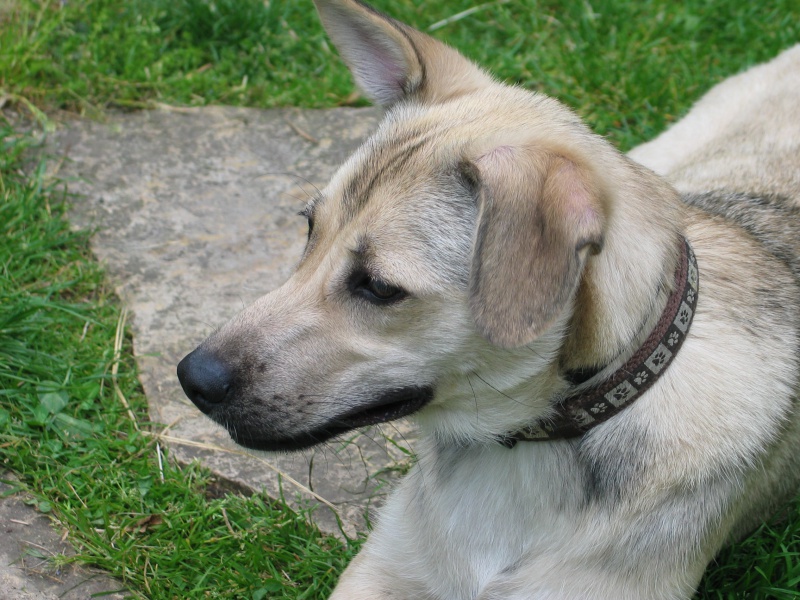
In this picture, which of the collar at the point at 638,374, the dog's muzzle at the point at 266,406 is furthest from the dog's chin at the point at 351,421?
the collar at the point at 638,374

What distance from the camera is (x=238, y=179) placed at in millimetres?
5828

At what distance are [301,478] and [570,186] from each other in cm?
213

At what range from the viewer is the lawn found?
385 centimetres

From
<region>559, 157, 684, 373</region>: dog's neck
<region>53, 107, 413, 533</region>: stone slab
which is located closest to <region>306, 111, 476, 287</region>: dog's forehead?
<region>559, 157, 684, 373</region>: dog's neck

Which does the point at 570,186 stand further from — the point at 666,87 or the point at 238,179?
the point at 666,87

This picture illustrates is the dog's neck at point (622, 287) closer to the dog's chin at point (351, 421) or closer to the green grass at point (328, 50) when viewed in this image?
the dog's chin at point (351, 421)

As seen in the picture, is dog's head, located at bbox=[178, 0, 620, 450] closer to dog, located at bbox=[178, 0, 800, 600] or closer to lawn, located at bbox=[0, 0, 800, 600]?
dog, located at bbox=[178, 0, 800, 600]

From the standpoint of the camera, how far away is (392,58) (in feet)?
11.8

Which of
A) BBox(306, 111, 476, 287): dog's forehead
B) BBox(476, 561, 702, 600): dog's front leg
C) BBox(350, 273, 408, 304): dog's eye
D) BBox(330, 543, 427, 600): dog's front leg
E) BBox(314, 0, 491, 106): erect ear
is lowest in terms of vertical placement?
BBox(330, 543, 427, 600): dog's front leg

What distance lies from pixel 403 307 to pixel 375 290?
0.10 m

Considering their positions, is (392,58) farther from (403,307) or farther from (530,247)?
(530,247)

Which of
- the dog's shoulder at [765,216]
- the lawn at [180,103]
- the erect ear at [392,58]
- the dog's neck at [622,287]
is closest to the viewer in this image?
the dog's neck at [622,287]

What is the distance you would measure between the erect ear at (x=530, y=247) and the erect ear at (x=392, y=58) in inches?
39.2

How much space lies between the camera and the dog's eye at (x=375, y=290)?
288 cm
